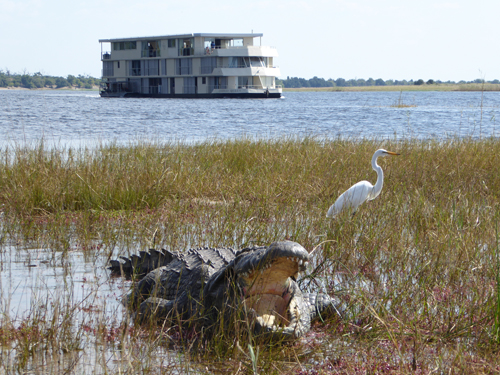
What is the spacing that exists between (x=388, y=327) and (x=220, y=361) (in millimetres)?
1003

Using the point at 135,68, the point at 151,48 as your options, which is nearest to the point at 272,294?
the point at 151,48

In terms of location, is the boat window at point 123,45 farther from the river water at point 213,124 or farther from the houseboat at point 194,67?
the river water at point 213,124

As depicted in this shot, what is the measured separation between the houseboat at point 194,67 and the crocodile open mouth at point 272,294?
46.2m

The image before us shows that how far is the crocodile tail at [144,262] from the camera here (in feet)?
13.3

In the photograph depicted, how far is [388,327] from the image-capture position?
9.59 feet

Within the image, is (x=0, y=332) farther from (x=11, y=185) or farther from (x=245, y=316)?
(x=11, y=185)

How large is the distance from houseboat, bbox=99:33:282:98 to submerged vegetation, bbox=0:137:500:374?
40212mm

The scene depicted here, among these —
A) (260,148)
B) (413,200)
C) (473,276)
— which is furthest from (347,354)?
(260,148)

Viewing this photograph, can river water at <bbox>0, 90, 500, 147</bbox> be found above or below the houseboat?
below

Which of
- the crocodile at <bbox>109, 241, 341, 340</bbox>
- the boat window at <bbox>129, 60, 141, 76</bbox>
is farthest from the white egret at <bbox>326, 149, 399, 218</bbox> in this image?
the boat window at <bbox>129, 60, 141, 76</bbox>

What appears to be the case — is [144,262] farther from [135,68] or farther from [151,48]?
[135,68]

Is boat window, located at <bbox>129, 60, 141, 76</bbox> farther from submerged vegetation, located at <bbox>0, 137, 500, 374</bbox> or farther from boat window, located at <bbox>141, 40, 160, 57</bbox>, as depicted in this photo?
submerged vegetation, located at <bbox>0, 137, 500, 374</bbox>

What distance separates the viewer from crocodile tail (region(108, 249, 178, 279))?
13.3 feet

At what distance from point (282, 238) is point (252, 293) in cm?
150
